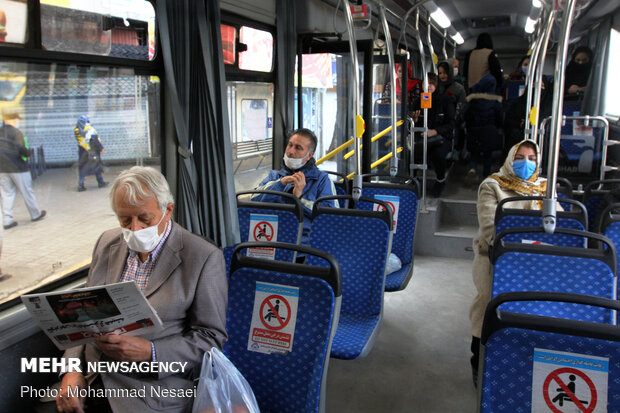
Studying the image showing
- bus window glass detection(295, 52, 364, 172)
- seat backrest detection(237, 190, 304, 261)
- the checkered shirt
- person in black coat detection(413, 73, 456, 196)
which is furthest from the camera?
person in black coat detection(413, 73, 456, 196)

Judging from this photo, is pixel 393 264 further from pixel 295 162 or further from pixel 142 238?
pixel 142 238

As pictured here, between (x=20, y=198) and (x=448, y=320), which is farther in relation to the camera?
(x=448, y=320)

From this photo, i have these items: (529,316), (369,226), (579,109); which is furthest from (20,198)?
(579,109)

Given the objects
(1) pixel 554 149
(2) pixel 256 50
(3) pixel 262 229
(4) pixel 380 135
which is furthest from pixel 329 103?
(1) pixel 554 149

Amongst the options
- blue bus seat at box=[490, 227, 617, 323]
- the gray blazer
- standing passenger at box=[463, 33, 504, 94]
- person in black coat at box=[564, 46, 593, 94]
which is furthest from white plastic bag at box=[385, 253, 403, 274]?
person in black coat at box=[564, 46, 593, 94]

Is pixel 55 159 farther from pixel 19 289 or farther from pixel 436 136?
pixel 436 136

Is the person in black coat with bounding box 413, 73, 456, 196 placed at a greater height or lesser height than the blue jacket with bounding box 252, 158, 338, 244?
greater

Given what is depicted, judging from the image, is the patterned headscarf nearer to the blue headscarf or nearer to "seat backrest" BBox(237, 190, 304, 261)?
"seat backrest" BBox(237, 190, 304, 261)

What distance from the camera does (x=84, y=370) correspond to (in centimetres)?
186

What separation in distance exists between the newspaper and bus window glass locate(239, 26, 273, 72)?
3168mm

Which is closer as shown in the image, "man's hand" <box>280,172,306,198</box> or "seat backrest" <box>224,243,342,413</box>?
"seat backrest" <box>224,243,342,413</box>

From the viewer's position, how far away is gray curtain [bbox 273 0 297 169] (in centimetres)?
495

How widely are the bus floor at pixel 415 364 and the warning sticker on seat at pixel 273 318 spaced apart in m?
1.06

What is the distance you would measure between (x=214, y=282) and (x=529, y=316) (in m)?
1.00
